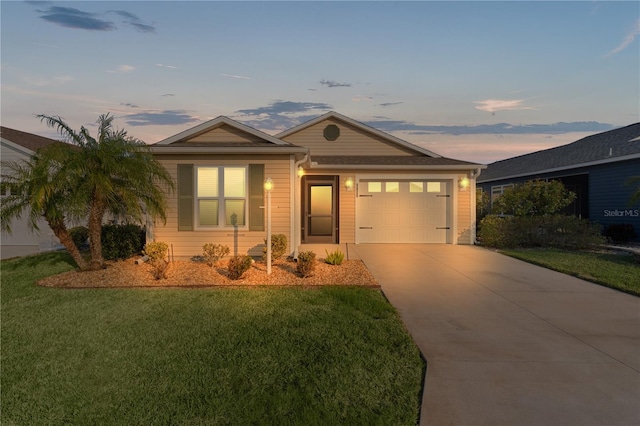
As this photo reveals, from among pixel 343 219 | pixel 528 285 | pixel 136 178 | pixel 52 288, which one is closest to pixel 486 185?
pixel 343 219

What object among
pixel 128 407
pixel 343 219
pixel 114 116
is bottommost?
pixel 128 407

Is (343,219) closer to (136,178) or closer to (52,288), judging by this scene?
(136,178)

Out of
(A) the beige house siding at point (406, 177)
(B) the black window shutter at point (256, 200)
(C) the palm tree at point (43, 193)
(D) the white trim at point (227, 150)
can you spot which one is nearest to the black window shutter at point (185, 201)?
(D) the white trim at point (227, 150)

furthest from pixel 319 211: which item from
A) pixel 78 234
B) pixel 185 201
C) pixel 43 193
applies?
pixel 43 193

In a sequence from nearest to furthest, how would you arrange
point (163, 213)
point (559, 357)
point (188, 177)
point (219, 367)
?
point (219, 367) → point (559, 357) → point (163, 213) → point (188, 177)

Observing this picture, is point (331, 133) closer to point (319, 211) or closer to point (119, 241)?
point (319, 211)

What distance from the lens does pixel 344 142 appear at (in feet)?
46.3

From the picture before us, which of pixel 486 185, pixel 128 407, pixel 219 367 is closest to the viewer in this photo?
pixel 128 407

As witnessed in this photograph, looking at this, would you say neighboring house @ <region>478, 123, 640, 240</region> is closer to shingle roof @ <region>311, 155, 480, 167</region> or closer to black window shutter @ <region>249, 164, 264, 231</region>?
shingle roof @ <region>311, 155, 480, 167</region>

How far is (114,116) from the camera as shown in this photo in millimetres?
7781

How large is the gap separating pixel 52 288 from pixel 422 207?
10603 mm

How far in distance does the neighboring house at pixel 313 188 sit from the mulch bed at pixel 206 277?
114cm

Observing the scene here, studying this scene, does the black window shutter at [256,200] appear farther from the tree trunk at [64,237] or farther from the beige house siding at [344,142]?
the beige house siding at [344,142]

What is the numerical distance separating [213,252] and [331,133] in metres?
7.82
